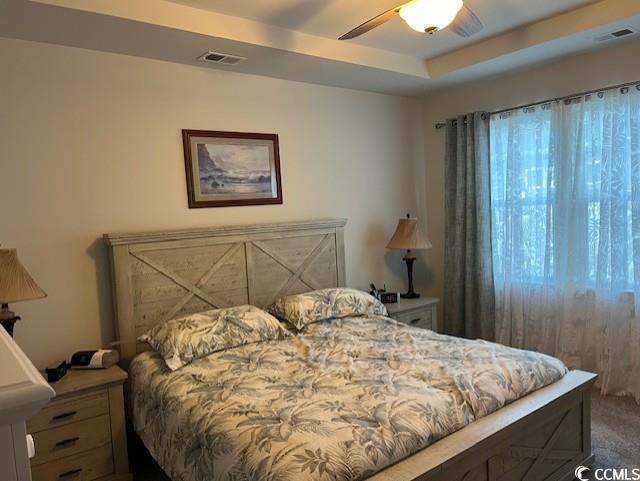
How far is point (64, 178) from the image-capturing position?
2.85 meters

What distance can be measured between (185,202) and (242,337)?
106 centimetres

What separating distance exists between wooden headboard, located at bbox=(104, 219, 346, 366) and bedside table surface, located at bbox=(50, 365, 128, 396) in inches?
11.2

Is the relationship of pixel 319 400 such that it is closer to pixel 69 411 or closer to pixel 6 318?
pixel 69 411

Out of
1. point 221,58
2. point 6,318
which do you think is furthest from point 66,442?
point 221,58

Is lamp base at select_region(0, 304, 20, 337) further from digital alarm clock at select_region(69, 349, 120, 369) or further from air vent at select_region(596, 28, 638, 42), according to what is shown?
air vent at select_region(596, 28, 638, 42)

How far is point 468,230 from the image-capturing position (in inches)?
163

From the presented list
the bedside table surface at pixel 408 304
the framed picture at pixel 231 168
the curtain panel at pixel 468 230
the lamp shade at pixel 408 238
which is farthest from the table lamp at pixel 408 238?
the framed picture at pixel 231 168

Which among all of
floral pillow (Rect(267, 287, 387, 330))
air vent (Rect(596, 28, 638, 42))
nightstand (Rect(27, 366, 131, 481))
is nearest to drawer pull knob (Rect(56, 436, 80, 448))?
nightstand (Rect(27, 366, 131, 481))

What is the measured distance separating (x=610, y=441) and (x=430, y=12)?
2.57m

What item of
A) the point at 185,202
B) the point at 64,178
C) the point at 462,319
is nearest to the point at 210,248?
the point at 185,202

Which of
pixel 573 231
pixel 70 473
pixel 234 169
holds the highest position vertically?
pixel 234 169

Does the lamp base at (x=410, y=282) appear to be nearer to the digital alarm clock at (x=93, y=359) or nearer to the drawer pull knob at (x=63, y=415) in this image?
the digital alarm clock at (x=93, y=359)

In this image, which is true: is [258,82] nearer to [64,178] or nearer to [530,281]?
[64,178]

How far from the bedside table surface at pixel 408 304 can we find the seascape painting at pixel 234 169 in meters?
1.38
